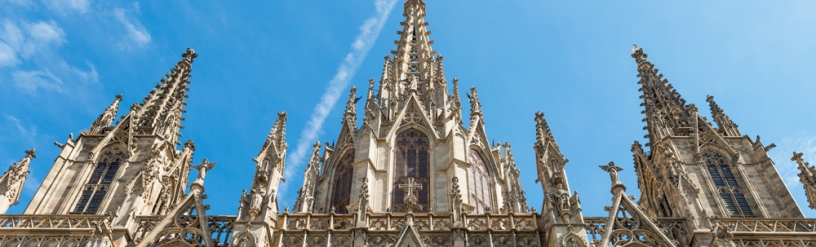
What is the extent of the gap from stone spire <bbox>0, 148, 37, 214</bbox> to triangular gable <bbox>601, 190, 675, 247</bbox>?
18.6 metres

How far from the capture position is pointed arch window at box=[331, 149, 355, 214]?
2581 cm

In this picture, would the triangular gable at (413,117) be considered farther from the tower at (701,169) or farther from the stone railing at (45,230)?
the stone railing at (45,230)

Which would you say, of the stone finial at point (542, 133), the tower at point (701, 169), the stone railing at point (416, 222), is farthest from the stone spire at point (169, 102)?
the tower at point (701, 169)

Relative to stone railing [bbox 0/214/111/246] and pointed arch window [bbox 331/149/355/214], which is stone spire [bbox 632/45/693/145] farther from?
stone railing [bbox 0/214/111/246]

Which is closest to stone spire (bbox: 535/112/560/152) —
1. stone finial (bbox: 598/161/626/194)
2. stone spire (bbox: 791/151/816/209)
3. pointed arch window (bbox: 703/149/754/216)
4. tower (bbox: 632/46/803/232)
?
stone finial (bbox: 598/161/626/194)

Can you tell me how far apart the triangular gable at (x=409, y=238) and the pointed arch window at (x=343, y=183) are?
Answer: 17.8 ft

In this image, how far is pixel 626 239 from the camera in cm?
1981

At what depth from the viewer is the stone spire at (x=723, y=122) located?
96.8 ft

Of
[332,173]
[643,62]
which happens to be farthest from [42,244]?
[643,62]

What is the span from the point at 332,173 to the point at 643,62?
18009 mm

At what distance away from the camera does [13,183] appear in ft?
77.2

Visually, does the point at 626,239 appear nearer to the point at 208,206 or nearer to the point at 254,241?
the point at 254,241

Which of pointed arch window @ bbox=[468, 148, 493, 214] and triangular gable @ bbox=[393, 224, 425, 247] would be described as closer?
triangular gable @ bbox=[393, 224, 425, 247]

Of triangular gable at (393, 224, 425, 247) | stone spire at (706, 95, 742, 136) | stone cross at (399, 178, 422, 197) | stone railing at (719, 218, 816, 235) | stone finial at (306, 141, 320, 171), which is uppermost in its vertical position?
stone spire at (706, 95, 742, 136)
